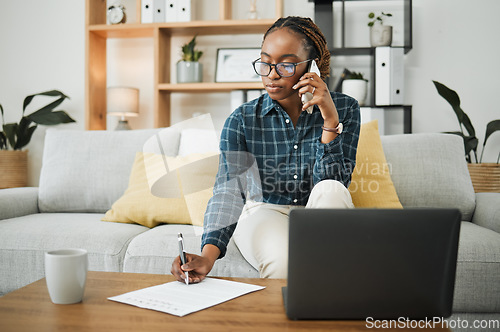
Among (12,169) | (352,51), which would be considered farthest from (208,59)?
(12,169)

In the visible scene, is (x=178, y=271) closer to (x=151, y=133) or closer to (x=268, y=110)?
(x=268, y=110)

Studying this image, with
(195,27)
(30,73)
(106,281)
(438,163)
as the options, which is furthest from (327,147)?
(30,73)

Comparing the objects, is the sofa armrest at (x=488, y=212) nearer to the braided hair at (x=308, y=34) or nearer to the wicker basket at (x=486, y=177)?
the wicker basket at (x=486, y=177)

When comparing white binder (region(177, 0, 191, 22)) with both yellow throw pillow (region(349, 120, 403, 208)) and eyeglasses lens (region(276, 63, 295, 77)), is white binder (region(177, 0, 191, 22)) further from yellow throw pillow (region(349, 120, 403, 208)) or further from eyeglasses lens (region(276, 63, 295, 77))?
eyeglasses lens (region(276, 63, 295, 77))

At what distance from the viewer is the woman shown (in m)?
1.18

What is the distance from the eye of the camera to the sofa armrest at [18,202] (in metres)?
1.96

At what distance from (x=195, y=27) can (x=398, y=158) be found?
182 cm

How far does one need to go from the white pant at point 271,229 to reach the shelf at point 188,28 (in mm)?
1862

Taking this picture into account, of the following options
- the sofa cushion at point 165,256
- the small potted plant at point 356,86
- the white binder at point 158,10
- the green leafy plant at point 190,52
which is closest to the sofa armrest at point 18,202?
the sofa cushion at point 165,256

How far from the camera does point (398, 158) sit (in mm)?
1931

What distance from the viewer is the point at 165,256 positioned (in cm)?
148

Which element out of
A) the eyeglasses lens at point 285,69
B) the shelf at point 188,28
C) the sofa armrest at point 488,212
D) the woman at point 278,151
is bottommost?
the sofa armrest at point 488,212

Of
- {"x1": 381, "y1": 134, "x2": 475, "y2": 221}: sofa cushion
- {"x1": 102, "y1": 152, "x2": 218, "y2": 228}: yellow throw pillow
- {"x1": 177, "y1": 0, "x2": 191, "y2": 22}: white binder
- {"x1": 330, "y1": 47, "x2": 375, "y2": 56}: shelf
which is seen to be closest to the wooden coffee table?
{"x1": 102, "y1": 152, "x2": 218, "y2": 228}: yellow throw pillow

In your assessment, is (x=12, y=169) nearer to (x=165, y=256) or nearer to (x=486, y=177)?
(x=165, y=256)
